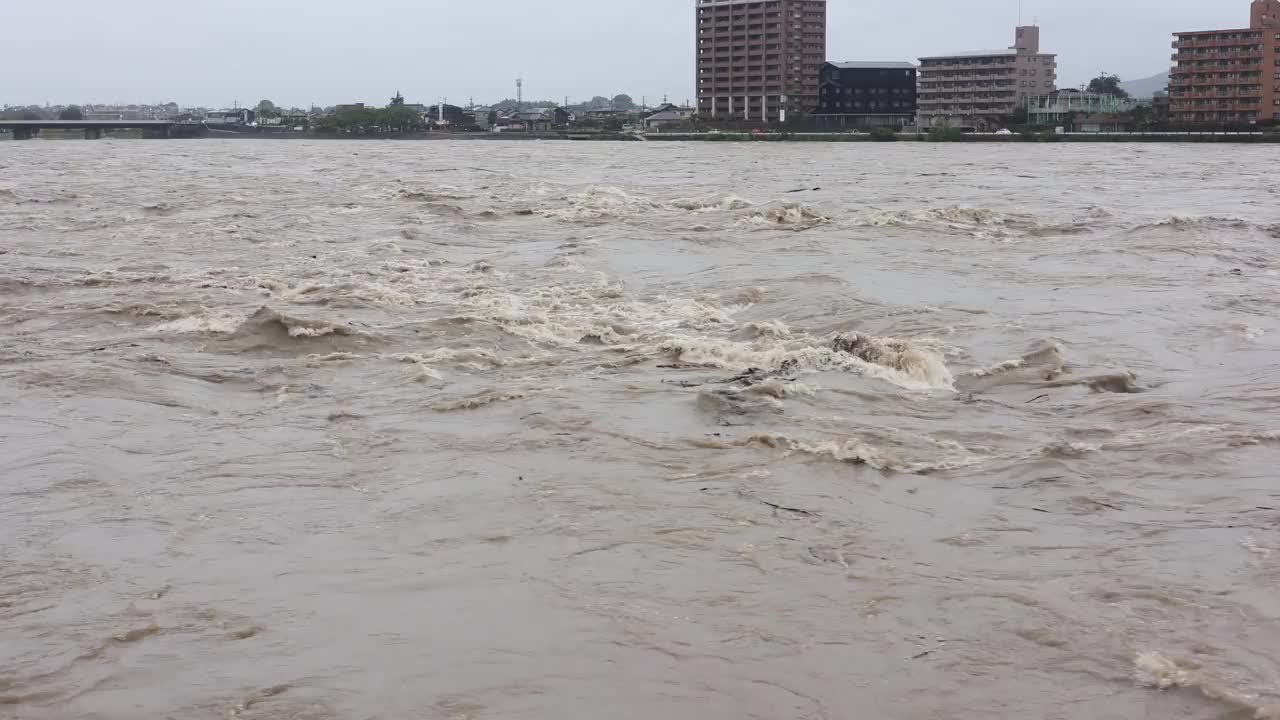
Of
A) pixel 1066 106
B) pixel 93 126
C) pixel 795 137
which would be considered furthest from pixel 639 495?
pixel 93 126

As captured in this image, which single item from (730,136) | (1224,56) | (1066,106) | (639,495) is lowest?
(639,495)

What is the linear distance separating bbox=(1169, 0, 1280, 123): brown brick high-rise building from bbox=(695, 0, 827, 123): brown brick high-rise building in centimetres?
2786

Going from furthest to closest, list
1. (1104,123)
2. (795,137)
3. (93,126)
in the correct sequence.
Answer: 1. (93,126)
2. (795,137)
3. (1104,123)

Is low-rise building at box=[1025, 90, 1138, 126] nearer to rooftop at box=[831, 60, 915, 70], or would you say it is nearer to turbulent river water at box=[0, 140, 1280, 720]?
rooftop at box=[831, 60, 915, 70]

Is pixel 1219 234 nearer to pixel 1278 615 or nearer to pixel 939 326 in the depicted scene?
pixel 939 326

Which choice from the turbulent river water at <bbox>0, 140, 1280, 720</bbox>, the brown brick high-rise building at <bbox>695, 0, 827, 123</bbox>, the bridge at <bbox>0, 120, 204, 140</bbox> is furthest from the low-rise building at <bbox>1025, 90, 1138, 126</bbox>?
the bridge at <bbox>0, 120, 204, 140</bbox>

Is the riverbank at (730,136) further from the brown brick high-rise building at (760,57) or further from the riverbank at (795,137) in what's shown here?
the brown brick high-rise building at (760,57)

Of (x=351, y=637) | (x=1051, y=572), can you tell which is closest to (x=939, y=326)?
(x=1051, y=572)

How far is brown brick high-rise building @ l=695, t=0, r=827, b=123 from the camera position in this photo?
87625 millimetres

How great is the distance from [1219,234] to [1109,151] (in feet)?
132

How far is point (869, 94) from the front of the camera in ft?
279

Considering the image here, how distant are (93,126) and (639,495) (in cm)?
9915

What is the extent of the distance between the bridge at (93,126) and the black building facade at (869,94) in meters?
55.8

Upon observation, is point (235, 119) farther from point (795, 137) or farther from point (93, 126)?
point (795, 137)
